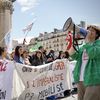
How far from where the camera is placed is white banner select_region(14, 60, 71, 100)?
33.9 feet

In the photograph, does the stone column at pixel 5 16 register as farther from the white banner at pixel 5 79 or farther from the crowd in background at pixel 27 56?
the white banner at pixel 5 79

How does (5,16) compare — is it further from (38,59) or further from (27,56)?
(27,56)

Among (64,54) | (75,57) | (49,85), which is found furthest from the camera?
(64,54)

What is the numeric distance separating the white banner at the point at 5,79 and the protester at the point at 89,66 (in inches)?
143

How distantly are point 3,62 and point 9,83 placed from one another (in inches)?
22.8

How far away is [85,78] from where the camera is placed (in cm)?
569

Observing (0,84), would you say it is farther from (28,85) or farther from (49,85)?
(49,85)

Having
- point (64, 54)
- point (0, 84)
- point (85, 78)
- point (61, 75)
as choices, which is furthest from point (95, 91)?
point (64, 54)

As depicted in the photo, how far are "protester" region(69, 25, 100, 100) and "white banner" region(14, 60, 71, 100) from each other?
4197mm

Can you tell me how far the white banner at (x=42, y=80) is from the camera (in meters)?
10.3

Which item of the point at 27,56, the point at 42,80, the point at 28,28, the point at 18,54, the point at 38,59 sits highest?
the point at 28,28

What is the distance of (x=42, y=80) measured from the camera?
35.9ft

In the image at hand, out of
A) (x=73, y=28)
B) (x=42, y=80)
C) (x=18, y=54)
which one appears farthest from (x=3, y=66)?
(x=73, y=28)

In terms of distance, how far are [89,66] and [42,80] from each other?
5309mm
